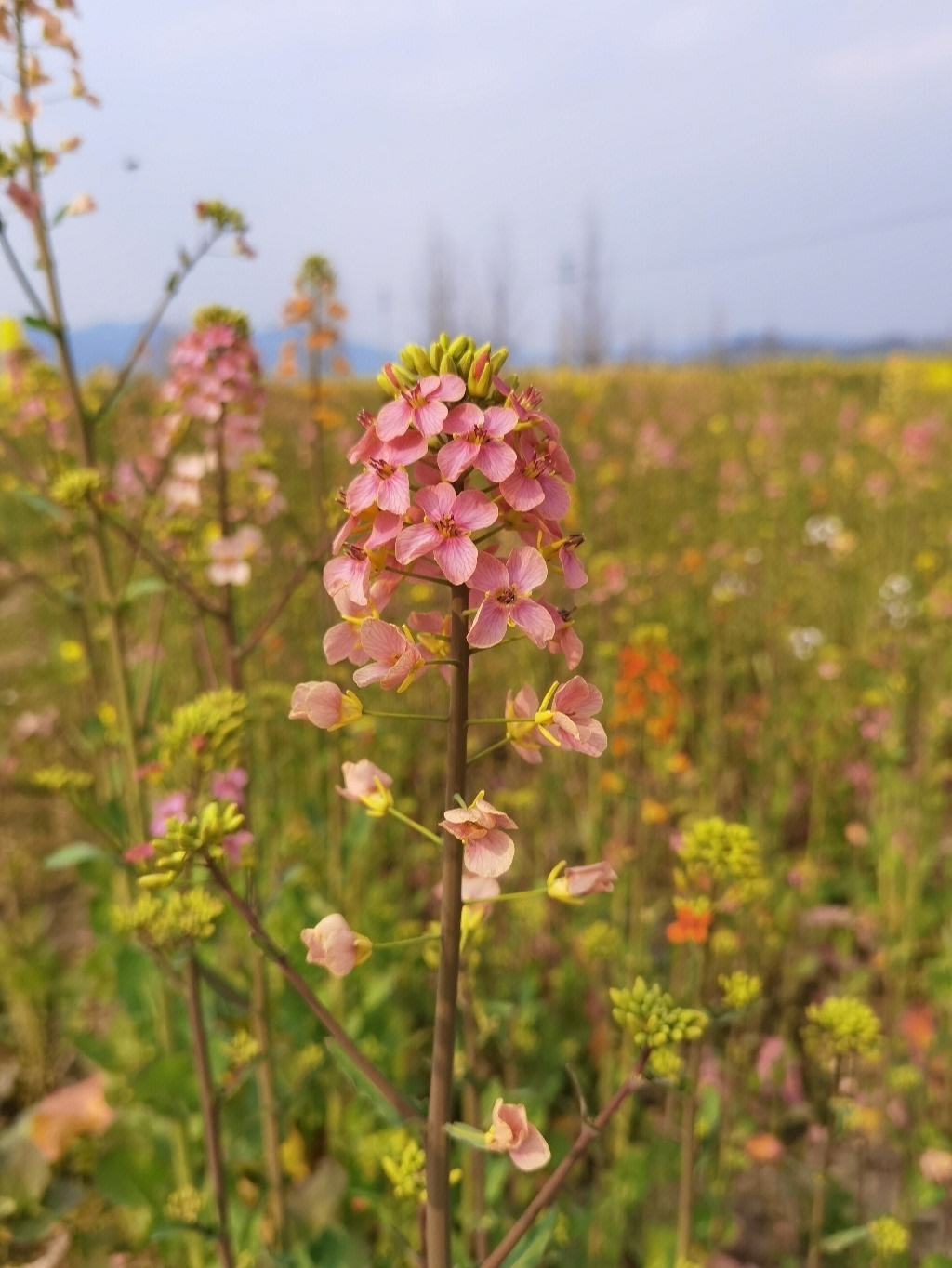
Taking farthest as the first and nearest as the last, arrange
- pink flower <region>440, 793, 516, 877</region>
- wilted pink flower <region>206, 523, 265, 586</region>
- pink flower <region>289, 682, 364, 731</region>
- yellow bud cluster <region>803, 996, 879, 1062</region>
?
1. wilted pink flower <region>206, 523, 265, 586</region>
2. yellow bud cluster <region>803, 996, 879, 1062</region>
3. pink flower <region>289, 682, 364, 731</region>
4. pink flower <region>440, 793, 516, 877</region>

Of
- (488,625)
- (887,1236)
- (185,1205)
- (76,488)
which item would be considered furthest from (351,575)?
(887,1236)

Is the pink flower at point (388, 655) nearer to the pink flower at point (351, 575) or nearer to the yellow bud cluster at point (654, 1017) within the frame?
the pink flower at point (351, 575)

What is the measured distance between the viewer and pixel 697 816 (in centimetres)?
352

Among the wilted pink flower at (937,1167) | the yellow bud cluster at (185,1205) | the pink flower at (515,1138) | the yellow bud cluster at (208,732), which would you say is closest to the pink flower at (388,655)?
the pink flower at (515,1138)

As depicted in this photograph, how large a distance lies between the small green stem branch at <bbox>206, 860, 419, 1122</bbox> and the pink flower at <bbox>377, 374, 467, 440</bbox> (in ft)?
1.77

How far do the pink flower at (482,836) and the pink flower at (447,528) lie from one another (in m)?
0.25

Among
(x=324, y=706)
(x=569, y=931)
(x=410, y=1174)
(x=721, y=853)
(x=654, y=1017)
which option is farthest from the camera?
(x=569, y=931)

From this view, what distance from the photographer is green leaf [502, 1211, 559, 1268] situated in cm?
116

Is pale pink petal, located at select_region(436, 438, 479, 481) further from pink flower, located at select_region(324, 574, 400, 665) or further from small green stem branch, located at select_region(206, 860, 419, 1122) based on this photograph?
small green stem branch, located at select_region(206, 860, 419, 1122)

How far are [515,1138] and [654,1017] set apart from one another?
293 mm

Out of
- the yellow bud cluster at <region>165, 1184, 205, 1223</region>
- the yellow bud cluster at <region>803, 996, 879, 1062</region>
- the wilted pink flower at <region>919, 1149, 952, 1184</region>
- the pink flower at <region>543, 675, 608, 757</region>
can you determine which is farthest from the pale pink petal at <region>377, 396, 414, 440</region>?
the wilted pink flower at <region>919, 1149, 952, 1184</region>

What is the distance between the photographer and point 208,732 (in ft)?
5.34

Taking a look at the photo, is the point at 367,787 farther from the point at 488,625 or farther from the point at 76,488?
the point at 76,488

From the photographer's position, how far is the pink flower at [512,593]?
3.12ft
